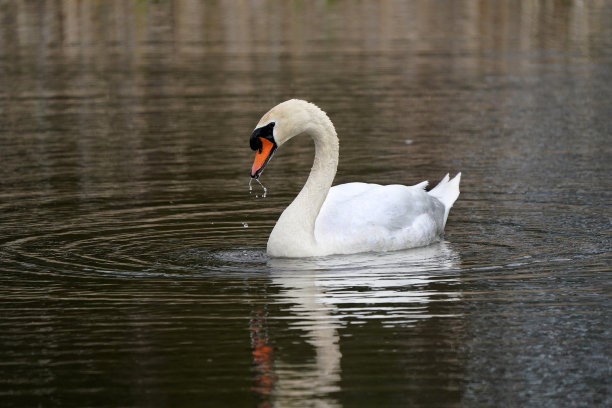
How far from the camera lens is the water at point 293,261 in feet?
24.6

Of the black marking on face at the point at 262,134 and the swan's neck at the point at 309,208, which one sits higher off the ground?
the black marking on face at the point at 262,134

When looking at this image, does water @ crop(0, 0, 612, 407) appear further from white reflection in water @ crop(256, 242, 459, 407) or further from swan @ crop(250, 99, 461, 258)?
swan @ crop(250, 99, 461, 258)

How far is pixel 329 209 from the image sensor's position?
37.2 ft

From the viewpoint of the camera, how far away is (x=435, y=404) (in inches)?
272

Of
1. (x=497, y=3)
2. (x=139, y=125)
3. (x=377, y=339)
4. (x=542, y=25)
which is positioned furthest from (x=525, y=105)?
(x=497, y=3)

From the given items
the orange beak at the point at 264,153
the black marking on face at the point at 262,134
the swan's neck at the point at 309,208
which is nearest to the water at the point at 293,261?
the swan's neck at the point at 309,208

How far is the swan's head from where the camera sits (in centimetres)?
1050

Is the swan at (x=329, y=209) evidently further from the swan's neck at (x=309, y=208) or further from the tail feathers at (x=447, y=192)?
the tail feathers at (x=447, y=192)

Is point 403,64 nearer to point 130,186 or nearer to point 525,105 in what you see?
point 525,105

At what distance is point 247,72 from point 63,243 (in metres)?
14.7

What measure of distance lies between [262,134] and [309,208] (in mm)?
831

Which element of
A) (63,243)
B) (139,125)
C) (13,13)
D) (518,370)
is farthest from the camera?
(13,13)

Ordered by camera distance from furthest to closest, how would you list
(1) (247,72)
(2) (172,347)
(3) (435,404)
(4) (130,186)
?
(1) (247,72)
(4) (130,186)
(2) (172,347)
(3) (435,404)

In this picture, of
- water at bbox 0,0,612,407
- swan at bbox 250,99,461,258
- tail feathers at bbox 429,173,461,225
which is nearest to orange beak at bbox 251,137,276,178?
swan at bbox 250,99,461,258
